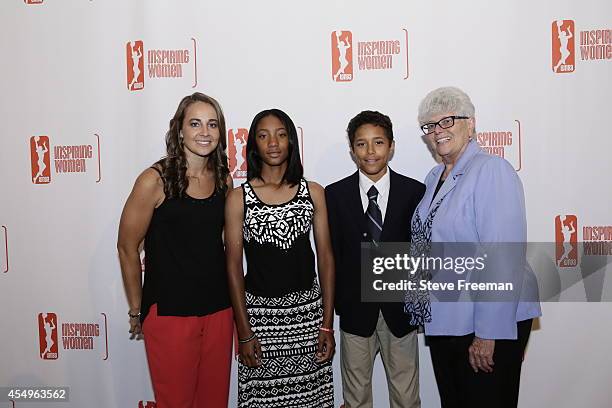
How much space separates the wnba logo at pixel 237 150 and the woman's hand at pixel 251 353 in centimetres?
92

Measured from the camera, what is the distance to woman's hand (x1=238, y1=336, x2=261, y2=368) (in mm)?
1983

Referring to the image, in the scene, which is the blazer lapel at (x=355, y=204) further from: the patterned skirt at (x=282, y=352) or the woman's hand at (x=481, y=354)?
the woman's hand at (x=481, y=354)

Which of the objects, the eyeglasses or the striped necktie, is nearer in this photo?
the eyeglasses

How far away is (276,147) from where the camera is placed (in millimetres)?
2002

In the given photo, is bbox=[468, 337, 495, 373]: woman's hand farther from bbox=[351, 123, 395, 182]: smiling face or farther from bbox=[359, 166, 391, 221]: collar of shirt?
bbox=[351, 123, 395, 182]: smiling face

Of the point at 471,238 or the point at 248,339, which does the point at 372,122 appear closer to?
the point at 471,238

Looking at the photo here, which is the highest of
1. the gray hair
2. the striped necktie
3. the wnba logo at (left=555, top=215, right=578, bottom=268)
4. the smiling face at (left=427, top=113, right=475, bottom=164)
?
the gray hair

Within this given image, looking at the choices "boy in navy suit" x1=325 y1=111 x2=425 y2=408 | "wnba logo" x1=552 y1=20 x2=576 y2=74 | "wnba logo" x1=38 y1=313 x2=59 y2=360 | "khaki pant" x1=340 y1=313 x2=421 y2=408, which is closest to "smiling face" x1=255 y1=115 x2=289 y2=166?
"boy in navy suit" x1=325 y1=111 x2=425 y2=408

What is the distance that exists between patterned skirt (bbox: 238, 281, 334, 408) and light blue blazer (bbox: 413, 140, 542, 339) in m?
0.50

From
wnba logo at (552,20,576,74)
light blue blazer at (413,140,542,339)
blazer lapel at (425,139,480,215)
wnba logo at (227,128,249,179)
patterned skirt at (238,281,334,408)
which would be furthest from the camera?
wnba logo at (227,128,249,179)

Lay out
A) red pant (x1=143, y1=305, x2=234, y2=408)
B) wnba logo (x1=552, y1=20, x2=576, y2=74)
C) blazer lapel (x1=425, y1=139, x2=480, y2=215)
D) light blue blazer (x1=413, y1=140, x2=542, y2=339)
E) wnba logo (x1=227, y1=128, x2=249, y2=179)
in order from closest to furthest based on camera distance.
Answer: light blue blazer (x1=413, y1=140, x2=542, y2=339)
blazer lapel (x1=425, y1=139, x2=480, y2=215)
red pant (x1=143, y1=305, x2=234, y2=408)
wnba logo (x1=552, y1=20, x2=576, y2=74)
wnba logo (x1=227, y1=128, x2=249, y2=179)

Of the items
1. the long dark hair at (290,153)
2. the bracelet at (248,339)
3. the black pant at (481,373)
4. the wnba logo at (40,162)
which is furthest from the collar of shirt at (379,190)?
the wnba logo at (40,162)

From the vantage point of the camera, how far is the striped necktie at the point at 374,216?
202cm

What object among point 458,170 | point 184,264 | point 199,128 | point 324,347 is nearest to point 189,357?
point 184,264
